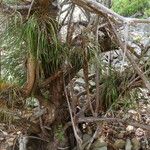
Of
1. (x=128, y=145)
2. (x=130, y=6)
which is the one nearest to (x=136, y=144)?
(x=128, y=145)

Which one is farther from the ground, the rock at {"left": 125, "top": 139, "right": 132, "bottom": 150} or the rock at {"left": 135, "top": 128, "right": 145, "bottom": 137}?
the rock at {"left": 135, "top": 128, "right": 145, "bottom": 137}

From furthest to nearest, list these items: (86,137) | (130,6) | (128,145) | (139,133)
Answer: (130,6) < (139,133) < (128,145) < (86,137)

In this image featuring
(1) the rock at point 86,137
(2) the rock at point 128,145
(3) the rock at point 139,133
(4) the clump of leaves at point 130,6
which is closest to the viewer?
(1) the rock at point 86,137

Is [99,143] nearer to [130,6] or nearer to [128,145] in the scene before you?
[128,145]

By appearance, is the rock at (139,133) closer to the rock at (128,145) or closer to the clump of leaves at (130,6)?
the rock at (128,145)

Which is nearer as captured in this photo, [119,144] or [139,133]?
[119,144]

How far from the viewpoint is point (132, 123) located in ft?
7.33

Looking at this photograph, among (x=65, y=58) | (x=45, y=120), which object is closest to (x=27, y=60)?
(x=65, y=58)

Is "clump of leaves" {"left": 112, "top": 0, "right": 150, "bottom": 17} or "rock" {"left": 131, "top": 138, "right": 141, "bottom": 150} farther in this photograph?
"clump of leaves" {"left": 112, "top": 0, "right": 150, "bottom": 17}

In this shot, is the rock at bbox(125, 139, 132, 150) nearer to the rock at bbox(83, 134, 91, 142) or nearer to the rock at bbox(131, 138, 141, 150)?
the rock at bbox(131, 138, 141, 150)

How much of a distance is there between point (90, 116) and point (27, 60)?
2.00 ft

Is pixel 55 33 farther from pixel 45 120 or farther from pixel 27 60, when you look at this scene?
pixel 45 120

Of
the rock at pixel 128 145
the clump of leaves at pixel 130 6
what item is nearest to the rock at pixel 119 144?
the rock at pixel 128 145

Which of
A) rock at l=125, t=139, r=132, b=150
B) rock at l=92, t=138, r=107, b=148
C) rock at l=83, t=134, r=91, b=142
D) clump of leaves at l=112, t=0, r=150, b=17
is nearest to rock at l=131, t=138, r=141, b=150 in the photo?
rock at l=125, t=139, r=132, b=150
